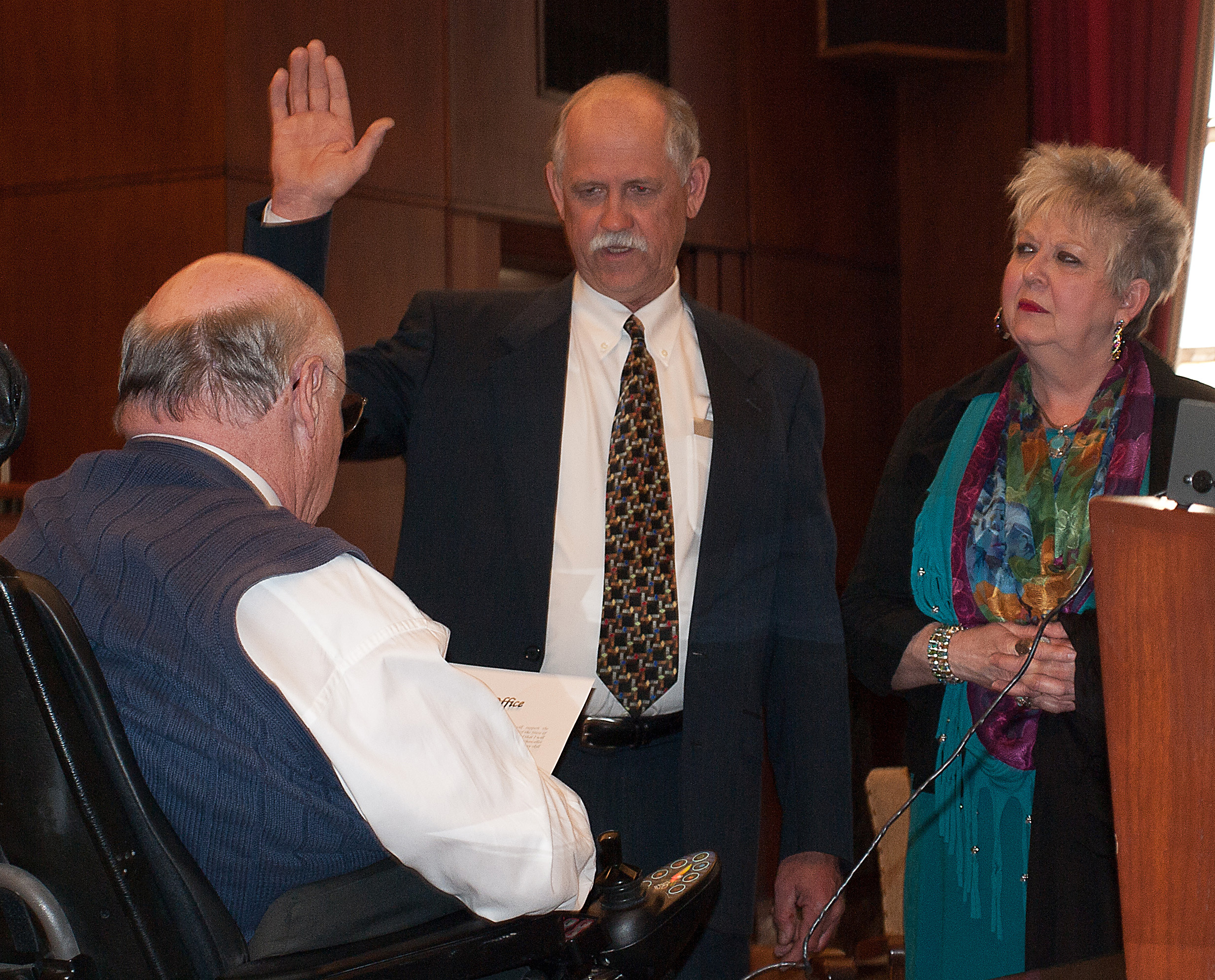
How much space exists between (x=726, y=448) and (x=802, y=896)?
2.38 ft

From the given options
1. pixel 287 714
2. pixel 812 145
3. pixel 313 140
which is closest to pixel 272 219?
pixel 313 140

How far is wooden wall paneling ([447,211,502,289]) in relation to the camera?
15.3 feet

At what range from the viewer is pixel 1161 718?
33.3 inches

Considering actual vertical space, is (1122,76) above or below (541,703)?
above

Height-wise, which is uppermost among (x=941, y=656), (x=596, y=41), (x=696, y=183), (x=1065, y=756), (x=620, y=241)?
(x=596, y=41)

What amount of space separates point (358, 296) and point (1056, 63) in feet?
9.62

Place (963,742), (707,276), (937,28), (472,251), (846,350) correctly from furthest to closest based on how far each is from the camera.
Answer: (846,350), (707,276), (937,28), (472,251), (963,742)

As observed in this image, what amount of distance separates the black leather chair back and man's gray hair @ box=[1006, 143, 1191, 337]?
1647 millimetres

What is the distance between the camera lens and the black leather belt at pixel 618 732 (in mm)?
1842


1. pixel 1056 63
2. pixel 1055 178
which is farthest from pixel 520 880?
pixel 1056 63

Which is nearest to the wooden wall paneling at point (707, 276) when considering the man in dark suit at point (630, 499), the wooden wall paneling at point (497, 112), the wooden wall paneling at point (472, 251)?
the wooden wall paneling at point (497, 112)

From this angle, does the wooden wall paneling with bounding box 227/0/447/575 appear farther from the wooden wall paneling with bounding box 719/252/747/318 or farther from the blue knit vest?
the blue knit vest

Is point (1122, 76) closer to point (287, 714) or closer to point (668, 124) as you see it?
point (668, 124)

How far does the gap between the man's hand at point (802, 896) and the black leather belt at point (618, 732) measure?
0.33 metres
